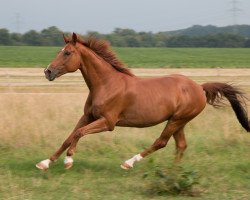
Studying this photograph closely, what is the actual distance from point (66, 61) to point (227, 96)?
287cm

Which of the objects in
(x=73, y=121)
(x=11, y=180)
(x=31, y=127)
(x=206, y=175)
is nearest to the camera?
(x=11, y=180)

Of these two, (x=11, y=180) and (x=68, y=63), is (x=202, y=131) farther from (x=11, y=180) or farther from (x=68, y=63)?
(x=11, y=180)

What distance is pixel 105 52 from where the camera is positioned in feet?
24.4

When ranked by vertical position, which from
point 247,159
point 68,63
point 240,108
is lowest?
point 247,159

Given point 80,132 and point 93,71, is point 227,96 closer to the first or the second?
point 93,71

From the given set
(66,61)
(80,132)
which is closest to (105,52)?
(66,61)

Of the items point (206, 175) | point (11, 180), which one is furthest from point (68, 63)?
point (206, 175)

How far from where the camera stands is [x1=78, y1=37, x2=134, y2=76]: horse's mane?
7.40 m

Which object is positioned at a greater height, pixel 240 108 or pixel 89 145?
pixel 240 108

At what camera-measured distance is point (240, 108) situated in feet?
27.4

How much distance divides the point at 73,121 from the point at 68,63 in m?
3.25

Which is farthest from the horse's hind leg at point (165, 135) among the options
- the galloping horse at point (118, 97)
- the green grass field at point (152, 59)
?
the green grass field at point (152, 59)

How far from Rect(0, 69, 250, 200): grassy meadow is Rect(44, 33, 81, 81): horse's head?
4.49ft

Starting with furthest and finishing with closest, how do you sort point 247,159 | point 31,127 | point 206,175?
point 31,127 → point 247,159 → point 206,175
